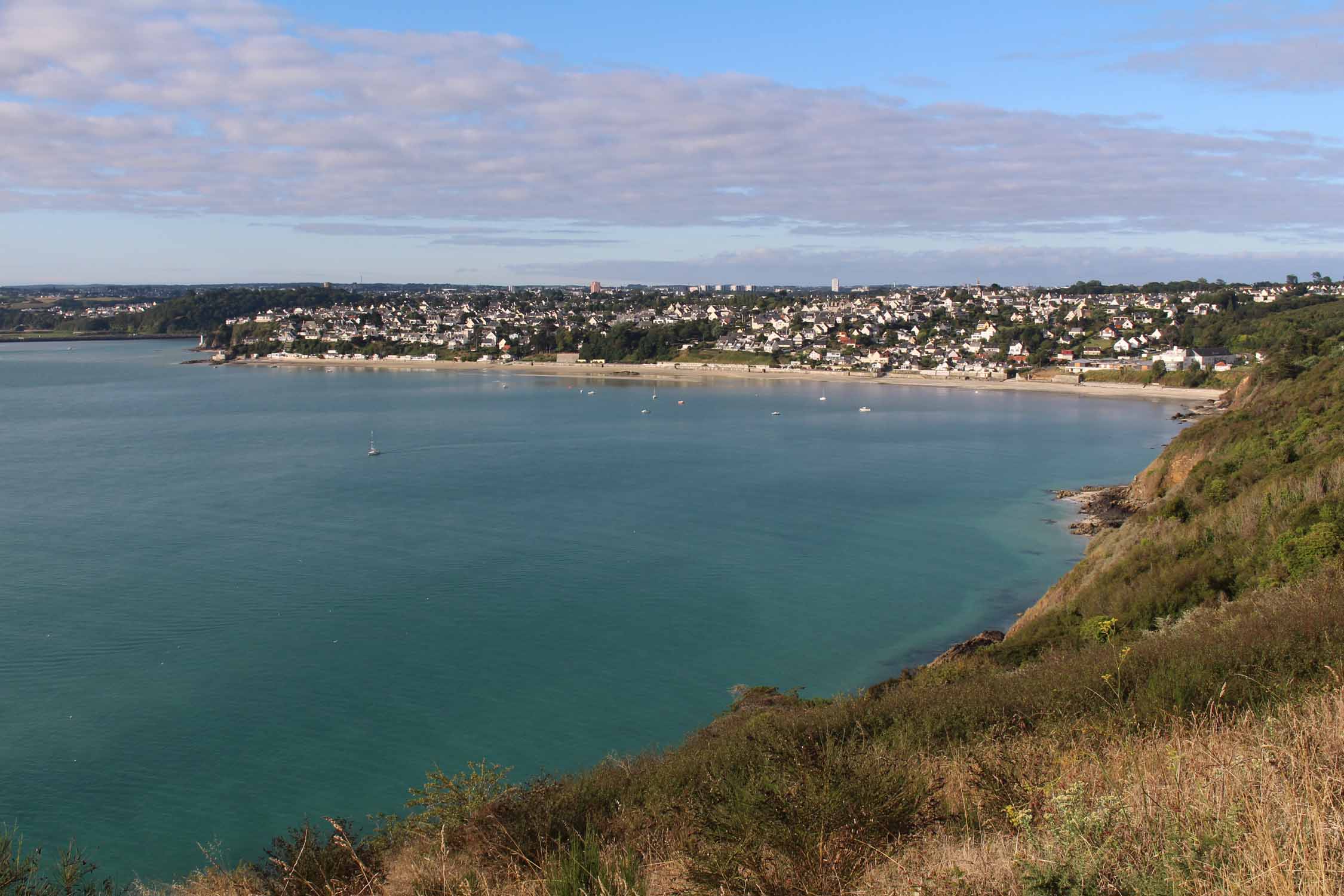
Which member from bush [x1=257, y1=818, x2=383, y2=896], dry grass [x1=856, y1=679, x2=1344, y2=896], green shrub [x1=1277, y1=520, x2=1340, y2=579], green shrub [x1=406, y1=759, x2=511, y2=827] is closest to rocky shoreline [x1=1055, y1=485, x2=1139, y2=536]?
green shrub [x1=1277, y1=520, x2=1340, y2=579]

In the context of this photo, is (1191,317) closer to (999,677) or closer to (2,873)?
(999,677)

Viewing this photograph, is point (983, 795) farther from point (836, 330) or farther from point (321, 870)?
point (836, 330)

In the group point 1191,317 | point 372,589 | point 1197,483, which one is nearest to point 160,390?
point 372,589

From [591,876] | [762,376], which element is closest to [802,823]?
[591,876]

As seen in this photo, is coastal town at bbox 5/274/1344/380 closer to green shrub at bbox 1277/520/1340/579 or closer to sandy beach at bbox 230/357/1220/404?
sandy beach at bbox 230/357/1220/404

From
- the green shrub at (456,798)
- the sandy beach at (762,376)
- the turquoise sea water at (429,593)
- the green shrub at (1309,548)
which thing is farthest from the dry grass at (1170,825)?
the sandy beach at (762,376)

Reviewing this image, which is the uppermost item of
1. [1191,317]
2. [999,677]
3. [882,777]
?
[1191,317]
